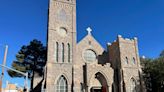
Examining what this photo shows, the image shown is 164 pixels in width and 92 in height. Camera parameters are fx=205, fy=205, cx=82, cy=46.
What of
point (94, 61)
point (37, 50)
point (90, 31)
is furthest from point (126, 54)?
point (37, 50)

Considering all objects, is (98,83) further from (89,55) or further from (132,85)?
(132,85)

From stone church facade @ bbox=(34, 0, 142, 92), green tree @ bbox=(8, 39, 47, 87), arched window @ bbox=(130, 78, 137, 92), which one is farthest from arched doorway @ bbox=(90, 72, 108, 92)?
green tree @ bbox=(8, 39, 47, 87)

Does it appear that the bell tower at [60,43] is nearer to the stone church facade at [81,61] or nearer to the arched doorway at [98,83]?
the stone church facade at [81,61]

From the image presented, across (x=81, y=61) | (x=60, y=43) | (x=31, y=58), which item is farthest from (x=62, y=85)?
(x=31, y=58)

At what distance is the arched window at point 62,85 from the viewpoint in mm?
27650

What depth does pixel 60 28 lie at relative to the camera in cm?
3136

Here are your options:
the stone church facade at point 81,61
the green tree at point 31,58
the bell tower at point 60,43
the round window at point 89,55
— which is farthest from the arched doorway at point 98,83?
the green tree at point 31,58

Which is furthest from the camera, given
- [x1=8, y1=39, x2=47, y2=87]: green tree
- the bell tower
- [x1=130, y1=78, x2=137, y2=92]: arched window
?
[x1=8, y1=39, x2=47, y2=87]: green tree

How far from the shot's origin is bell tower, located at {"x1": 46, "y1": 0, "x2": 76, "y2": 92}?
91.1 feet

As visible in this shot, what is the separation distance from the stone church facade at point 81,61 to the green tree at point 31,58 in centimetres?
348

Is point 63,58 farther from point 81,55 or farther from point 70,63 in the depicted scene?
point 81,55

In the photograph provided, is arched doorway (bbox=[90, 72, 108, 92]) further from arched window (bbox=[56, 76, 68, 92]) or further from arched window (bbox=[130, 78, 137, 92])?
arched window (bbox=[56, 76, 68, 92])

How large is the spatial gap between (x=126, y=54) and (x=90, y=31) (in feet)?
24.7

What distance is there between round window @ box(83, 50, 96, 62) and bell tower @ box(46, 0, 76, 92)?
324 cm
